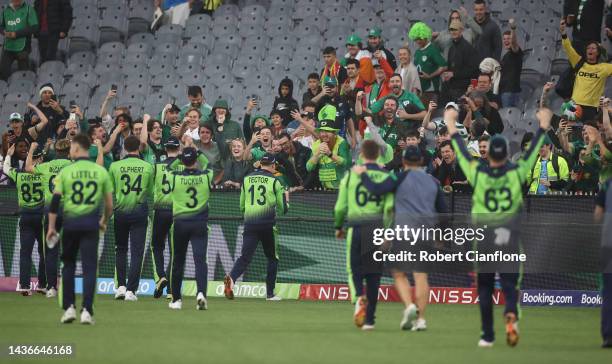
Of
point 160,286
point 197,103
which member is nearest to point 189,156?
point 160,286

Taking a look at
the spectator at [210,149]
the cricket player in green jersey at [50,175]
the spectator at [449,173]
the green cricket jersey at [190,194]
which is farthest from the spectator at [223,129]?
the green cricket jersey at [190,194]

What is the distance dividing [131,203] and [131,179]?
17.0 inches

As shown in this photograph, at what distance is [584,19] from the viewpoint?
24047mm

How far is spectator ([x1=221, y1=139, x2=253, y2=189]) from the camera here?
22.0m

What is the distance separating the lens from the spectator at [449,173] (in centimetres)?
2053

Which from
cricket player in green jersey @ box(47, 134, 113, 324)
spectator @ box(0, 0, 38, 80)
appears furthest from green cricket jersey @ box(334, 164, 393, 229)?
spectator @ box(0, 0, 38, 80)

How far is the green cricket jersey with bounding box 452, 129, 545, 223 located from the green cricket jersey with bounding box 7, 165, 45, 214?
9.23 m

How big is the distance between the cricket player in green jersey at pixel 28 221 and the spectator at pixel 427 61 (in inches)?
309

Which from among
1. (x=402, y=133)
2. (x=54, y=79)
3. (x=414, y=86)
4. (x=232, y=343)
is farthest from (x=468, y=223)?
(x=54, y=79)

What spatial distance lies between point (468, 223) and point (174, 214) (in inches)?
206

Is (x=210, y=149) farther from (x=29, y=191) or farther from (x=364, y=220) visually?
(x=364, y=220)

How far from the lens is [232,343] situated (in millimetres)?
13500

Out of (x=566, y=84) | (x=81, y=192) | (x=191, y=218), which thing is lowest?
(x=191, y=218)

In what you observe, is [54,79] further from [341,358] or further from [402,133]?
[341,358]
